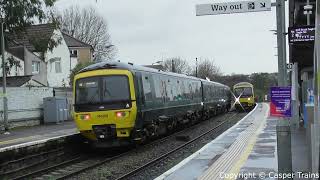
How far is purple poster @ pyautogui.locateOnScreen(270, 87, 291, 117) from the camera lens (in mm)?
8594

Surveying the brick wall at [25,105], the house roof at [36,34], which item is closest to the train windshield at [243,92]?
the brick wall at [25,105]

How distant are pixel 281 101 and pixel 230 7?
6.10 feet

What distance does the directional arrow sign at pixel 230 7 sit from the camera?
29.7ft

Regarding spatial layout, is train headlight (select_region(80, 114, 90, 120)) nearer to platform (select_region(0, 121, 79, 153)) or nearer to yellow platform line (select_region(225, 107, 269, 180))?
platform (select_region(0, 121, 79, 153))

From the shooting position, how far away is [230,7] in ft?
30.1

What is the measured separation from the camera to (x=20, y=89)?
3086 cm

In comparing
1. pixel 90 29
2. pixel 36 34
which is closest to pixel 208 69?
pixel 90 29

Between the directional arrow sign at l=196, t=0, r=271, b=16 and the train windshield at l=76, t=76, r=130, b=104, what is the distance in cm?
787

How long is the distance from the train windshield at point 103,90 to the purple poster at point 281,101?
8.46m

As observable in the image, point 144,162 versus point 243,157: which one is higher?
point 243,157

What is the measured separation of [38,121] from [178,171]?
21.6 metres

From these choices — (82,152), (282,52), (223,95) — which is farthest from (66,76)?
(282,52)

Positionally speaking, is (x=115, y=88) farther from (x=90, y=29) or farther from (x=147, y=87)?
(x=90, y=29)

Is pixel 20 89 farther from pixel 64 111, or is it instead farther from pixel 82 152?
pixel 82 152
